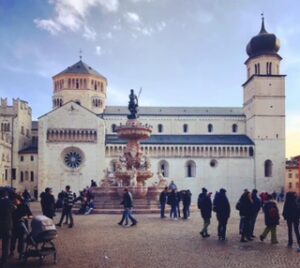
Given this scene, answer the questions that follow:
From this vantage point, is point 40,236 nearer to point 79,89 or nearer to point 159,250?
point 159,250

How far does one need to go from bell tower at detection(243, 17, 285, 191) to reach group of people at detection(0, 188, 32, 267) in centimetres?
6189

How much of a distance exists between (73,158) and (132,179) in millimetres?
35628

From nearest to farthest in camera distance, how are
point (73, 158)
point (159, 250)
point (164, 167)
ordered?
point (159, 250), point (73, 158), point (164, 167)

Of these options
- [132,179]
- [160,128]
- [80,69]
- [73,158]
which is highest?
[80,69]

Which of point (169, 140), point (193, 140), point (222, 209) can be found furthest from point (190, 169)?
point (222, 209)

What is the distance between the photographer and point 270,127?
74.7 metres

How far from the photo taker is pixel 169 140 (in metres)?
75.6

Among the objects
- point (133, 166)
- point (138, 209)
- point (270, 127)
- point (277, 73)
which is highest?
point (277, 73)

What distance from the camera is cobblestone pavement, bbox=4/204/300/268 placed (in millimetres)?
12766

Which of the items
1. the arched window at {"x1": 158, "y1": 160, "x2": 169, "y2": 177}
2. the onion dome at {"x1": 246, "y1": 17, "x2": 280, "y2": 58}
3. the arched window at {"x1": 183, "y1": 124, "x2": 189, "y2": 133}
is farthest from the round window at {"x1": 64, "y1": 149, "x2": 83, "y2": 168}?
the onion dome at {"x1": 246, "y1": 17, "x2": 280, "y2": 58}

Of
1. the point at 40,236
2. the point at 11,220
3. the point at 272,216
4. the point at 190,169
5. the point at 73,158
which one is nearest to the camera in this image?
the point at 11,220

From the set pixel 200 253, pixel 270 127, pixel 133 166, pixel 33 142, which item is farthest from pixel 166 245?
pixel 33 142

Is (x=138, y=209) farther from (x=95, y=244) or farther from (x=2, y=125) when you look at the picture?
(x=2, y=125)

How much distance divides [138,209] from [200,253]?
17.6 m
